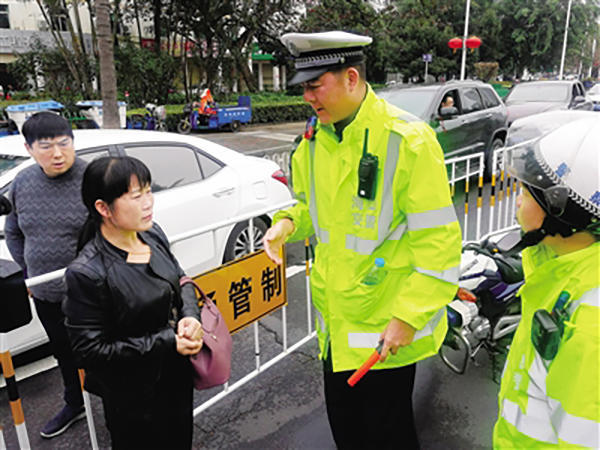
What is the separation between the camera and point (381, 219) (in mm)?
1764

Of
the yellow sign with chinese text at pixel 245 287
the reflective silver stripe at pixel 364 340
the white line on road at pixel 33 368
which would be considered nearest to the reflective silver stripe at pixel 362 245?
the reflective silver stripe at pixel 364 340

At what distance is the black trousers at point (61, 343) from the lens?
262 cm

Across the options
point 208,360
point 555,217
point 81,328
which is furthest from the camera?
point 208,360

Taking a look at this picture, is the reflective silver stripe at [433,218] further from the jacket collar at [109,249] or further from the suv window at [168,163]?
the suv window at [168,163]

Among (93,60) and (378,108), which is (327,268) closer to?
(378,108)

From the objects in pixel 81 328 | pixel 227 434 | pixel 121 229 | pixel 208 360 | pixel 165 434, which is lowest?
pixel 227 434

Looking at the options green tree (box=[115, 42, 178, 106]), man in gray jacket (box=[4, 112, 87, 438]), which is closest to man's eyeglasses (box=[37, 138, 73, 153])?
man in gray jacket (box=[4, 112, 87, 438])

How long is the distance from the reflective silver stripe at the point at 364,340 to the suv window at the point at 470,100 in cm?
723

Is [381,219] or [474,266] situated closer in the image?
[381,219]

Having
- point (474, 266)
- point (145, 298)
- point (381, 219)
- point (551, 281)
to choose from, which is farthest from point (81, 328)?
point (474, 266)

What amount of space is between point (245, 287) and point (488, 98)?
7.55 m

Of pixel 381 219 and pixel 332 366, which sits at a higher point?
pixel 381 219

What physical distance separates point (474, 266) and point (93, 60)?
22.6 m

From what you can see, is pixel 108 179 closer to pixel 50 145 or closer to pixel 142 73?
pixel 50 145
